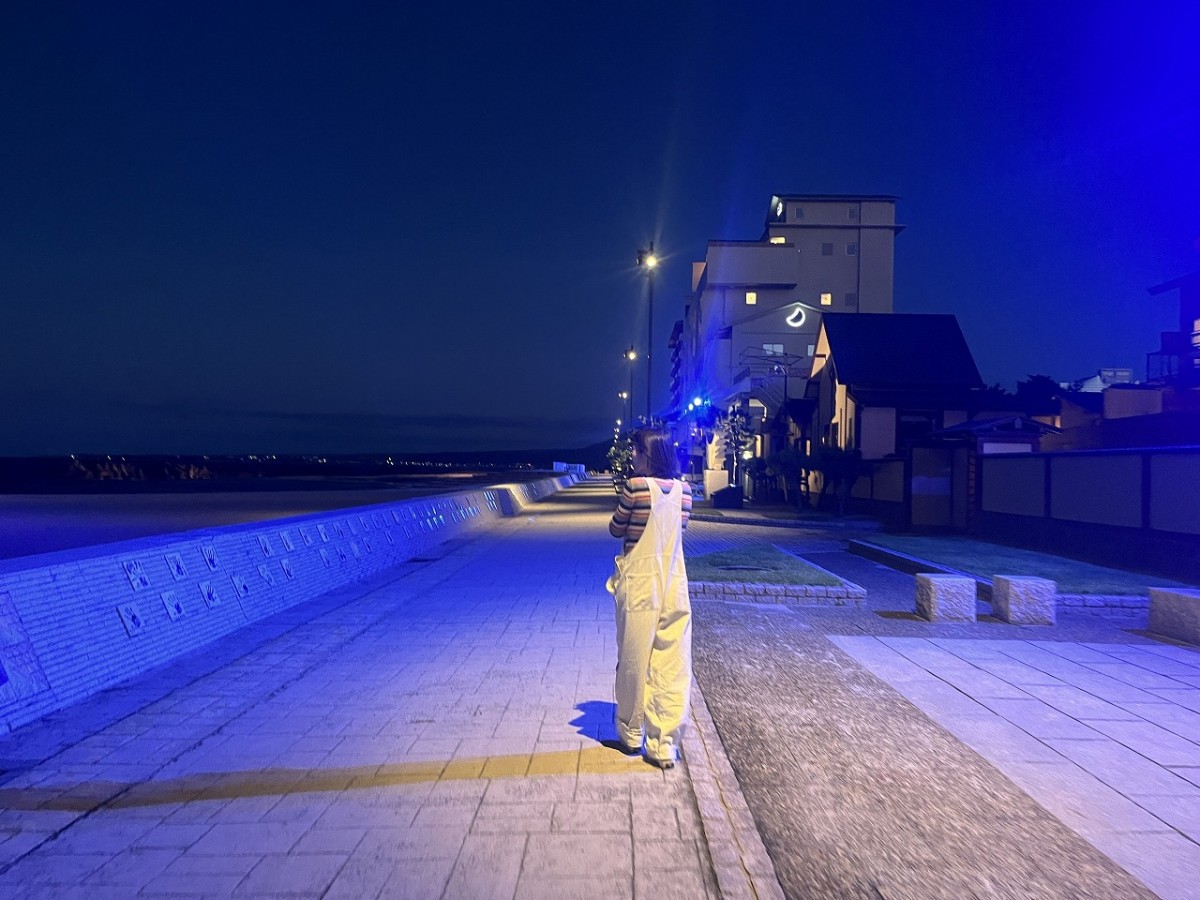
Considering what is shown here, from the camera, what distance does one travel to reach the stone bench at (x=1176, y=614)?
9164 millimetres

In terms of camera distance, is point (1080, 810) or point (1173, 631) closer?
point (1080, 810)

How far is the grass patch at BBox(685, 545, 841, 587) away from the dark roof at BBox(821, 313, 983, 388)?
57.5ft

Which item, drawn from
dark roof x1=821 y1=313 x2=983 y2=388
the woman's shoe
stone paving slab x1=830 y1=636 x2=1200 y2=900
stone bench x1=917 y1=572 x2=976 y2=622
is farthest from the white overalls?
dark roof x1=821 y1=313 x2=983 y2=388

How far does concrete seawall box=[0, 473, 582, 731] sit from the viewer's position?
585cm

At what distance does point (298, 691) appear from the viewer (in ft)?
22.1

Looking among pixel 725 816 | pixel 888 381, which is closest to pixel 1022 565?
pixel 725 816

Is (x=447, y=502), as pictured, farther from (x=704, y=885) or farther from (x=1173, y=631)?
(x=704, y=885)

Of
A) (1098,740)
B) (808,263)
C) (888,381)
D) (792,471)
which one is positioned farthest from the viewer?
(808,263)

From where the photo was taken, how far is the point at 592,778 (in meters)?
4.93

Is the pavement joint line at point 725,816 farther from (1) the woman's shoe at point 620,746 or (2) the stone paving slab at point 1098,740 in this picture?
(2) the stone paving slab at point 1098,740

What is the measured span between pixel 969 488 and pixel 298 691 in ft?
64.3

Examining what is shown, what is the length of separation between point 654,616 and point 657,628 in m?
0.12

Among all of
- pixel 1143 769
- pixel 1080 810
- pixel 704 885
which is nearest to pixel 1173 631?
pixel 1143 769

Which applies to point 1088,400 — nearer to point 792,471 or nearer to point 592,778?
point 792,471
